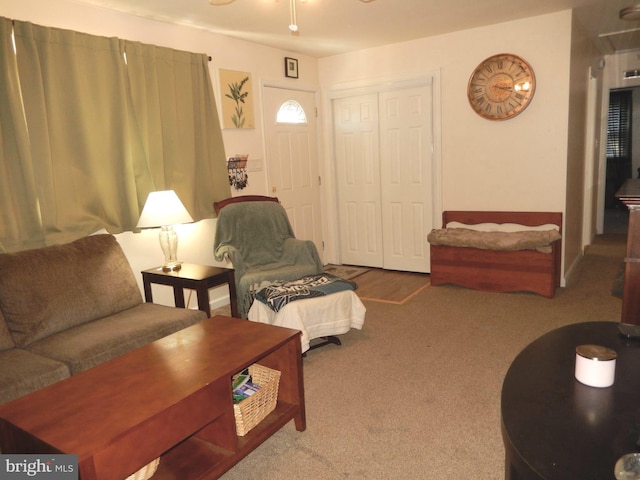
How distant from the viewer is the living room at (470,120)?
152 inches

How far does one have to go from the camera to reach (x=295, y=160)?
501 cm

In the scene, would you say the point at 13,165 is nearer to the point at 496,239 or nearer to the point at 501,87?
the point at 496,239

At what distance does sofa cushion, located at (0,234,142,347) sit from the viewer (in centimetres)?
240

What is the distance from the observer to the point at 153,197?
3197mm

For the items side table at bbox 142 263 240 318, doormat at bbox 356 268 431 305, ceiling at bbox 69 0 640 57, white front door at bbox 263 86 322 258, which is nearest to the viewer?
side table at bbox 142 263 240 318

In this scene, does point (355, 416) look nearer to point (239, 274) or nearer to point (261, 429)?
point (261, 429)

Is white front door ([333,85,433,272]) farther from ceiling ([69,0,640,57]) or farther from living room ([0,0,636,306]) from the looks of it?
ceiling ([69,0,640,57])

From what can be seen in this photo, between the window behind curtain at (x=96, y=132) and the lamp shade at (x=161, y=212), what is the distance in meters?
0.24

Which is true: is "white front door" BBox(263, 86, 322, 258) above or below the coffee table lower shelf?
above

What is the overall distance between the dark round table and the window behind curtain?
9.12 feet

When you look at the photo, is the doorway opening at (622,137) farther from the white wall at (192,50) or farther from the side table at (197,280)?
the side table at (197,280)

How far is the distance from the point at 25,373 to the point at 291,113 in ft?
11.9

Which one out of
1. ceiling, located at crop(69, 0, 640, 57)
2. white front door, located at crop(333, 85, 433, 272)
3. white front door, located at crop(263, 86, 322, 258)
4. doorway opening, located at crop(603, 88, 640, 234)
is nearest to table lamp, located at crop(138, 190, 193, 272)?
ceiling, located at crop(69, 0, 640, 57)

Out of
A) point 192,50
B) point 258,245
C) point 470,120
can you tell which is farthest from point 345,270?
point 192,50
